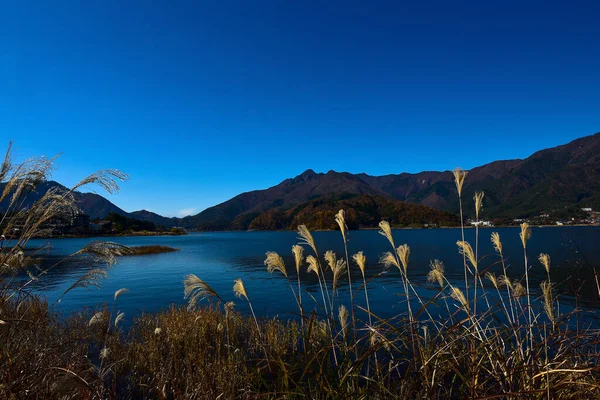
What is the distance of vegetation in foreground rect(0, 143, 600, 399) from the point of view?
342 cm

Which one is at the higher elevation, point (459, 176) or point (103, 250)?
point (459, 176)

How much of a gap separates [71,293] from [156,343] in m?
25.2

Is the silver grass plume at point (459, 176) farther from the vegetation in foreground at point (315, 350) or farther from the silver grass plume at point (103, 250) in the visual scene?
the silver grass plume at point (103, 250)

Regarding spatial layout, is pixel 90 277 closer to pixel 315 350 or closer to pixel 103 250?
pixel 103 250

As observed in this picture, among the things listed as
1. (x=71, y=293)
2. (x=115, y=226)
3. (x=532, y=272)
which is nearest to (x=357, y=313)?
(x=71, y=293)

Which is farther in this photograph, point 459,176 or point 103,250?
point 103,250

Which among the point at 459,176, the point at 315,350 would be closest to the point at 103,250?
the point at 315,350

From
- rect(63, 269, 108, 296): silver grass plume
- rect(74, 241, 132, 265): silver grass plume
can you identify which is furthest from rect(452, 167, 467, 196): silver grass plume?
rect(63, 269, 108, 296): silver grass plume

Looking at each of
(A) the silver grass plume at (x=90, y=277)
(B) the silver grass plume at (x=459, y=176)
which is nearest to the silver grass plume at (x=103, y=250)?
(A) the silver grass plume at (x=90, y=277)

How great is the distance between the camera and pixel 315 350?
3.49m

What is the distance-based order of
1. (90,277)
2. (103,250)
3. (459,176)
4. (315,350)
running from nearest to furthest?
(315,350)
(459,176)
(103,250)
(90,277)

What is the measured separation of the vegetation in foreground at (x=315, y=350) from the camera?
11.2ft

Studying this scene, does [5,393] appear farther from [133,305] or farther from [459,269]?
[459,269]

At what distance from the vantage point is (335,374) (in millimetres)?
3721
